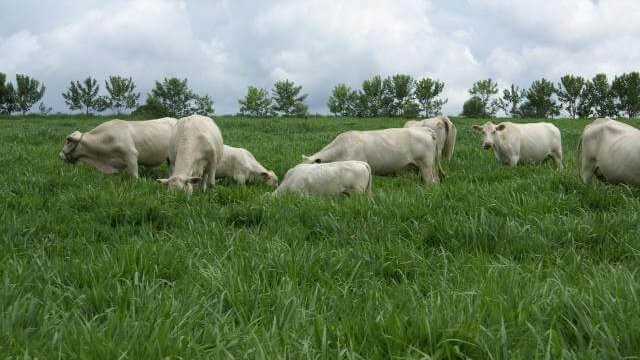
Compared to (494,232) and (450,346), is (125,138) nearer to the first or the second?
(494,232)

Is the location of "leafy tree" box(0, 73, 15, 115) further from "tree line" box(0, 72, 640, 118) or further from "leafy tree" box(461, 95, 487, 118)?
"leafy tree" box(461, 95, 487, 118)

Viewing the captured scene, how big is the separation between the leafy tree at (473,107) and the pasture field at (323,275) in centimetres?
9953

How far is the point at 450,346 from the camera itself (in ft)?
8.18

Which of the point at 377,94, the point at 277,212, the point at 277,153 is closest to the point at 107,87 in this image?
the point at 377,94

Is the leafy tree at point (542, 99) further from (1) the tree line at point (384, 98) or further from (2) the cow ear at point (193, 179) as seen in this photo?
(2) the cow ear at point (193, 179)

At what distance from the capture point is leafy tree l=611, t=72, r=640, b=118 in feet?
304

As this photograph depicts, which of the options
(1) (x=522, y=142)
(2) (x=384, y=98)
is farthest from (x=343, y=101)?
(1) (x=522, y=142)

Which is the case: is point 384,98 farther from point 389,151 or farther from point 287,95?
point 389,151

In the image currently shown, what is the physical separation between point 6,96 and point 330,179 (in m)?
94.6

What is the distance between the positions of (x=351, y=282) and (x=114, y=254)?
188 cm

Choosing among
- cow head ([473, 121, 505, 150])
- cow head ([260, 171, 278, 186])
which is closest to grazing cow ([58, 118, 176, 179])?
cow head ([260, 171, 278, 186])

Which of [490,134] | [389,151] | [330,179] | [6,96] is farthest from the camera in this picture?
[6,96]

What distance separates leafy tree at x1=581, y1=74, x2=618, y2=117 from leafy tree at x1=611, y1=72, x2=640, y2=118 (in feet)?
6.30

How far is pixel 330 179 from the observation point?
8812mm
